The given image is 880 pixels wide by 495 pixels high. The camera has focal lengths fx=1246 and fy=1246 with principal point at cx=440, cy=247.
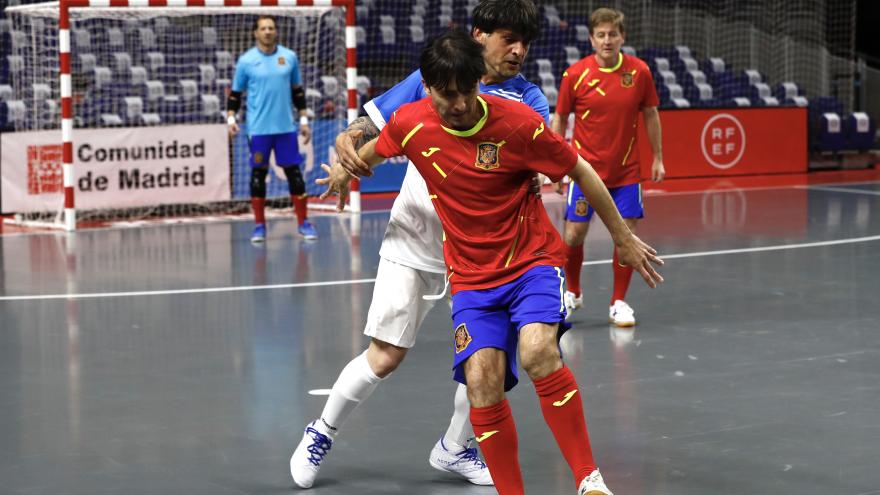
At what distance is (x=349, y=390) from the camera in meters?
4.65

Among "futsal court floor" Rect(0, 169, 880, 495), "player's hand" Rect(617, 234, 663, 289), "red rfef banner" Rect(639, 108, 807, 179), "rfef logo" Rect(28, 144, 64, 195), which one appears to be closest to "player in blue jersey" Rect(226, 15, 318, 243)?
"futsal court floor" Rect(0, 169, 880, 495)

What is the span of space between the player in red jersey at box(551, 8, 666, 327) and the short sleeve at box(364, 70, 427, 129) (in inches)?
133

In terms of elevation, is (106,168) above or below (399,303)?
below

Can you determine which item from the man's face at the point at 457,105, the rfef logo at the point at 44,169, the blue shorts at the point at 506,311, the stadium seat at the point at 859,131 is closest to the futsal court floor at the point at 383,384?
the blue shorts at the point at 506,311

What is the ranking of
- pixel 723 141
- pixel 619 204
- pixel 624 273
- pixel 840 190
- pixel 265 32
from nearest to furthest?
pixel 624 273
pixel 619 204
pixel 265 32
pixel 840 190
pixel 723 141

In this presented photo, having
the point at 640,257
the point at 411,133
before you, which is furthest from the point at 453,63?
the point at 640,257

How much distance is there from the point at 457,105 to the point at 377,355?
3.77 feet

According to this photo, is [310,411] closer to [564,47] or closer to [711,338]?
[711,338]

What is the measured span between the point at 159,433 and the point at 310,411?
28.0 inches

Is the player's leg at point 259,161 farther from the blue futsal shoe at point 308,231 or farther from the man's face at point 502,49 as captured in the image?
the man's face at point 502,49

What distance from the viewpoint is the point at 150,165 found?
47.5ft

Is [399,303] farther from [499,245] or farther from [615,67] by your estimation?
[615,67]

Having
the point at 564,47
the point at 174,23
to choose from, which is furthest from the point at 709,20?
the point at 174,23

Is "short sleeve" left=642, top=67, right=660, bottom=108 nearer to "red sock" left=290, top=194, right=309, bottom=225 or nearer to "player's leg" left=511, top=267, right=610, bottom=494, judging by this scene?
"player's leg" left=511, top=267, right=610, bottom=494
